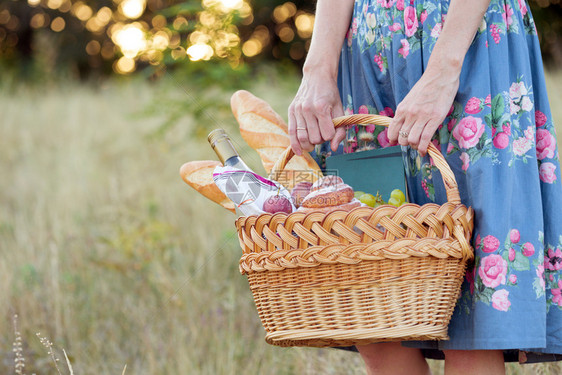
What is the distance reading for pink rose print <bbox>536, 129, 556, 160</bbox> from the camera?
117 centimetres

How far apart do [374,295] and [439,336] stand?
0.13 meters

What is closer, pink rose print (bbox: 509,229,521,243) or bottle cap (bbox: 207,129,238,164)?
pink rose print (bbox: 509,229,521,243)

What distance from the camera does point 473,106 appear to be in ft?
3.64

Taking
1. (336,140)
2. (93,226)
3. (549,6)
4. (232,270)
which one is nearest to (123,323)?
(232,270)

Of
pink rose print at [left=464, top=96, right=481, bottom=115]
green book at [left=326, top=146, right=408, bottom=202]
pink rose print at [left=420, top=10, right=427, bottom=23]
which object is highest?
Result: pink rose print at [left=420, top=10, right=427, bottom=23]

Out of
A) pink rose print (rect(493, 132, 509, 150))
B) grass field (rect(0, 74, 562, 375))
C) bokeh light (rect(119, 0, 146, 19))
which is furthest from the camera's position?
bokeh light (rect(119, 0, 146, 19))

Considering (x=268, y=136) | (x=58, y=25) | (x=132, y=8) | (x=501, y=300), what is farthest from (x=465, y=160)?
(x=58, y=25)

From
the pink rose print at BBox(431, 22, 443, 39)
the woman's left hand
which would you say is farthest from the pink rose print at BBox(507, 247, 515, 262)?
the pink rose print at BBox(431, 22, 443, 39)

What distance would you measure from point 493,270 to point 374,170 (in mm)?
286

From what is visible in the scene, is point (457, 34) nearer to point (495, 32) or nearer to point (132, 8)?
point (495, 32)

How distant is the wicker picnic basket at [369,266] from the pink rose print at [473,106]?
115 millimetres

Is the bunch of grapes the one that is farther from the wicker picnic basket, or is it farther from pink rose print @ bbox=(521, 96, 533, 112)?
pink rose print @ bbox=(521, 96, 533, 112)

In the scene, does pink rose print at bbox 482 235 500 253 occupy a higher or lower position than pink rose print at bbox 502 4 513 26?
lower

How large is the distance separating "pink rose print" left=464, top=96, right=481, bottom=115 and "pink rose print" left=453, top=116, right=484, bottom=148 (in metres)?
0.01
